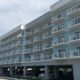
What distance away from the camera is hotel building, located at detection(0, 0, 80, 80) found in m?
33.4

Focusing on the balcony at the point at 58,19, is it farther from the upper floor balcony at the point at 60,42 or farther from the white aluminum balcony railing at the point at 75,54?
the white aluminum balcony railing at the point at 75,54

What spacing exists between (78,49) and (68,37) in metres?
3.66

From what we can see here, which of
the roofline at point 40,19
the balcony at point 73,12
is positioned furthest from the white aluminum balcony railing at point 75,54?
the roofline at point 40,19

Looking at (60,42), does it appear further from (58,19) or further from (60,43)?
(58,19)

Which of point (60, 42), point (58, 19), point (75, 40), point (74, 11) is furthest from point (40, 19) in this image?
point (75, 40)

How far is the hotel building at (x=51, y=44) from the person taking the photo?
33438 mm

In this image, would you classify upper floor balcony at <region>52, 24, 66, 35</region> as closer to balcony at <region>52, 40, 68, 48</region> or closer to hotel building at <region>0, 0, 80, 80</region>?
hotel building at <region>0, 0, 80, 80</region>

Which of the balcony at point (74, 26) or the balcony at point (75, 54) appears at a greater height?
the balcony at point (74, 26)

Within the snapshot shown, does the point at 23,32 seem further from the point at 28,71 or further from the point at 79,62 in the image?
the point at 79,62

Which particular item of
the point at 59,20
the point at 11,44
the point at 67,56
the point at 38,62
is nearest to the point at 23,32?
the point at 11,44

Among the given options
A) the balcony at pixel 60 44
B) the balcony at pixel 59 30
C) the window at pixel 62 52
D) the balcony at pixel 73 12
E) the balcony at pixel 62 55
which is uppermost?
the balcony at pixel 73 12

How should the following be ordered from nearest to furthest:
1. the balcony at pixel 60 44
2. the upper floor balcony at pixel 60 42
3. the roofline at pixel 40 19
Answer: the balcony at pixel 60 44 → the upper floor balcony at pixel 60 42 → the roofline at pixel 40 19

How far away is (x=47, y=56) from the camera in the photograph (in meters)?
41.9

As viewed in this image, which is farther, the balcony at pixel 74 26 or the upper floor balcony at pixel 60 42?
the upper floor balcony at pixel 60 42
